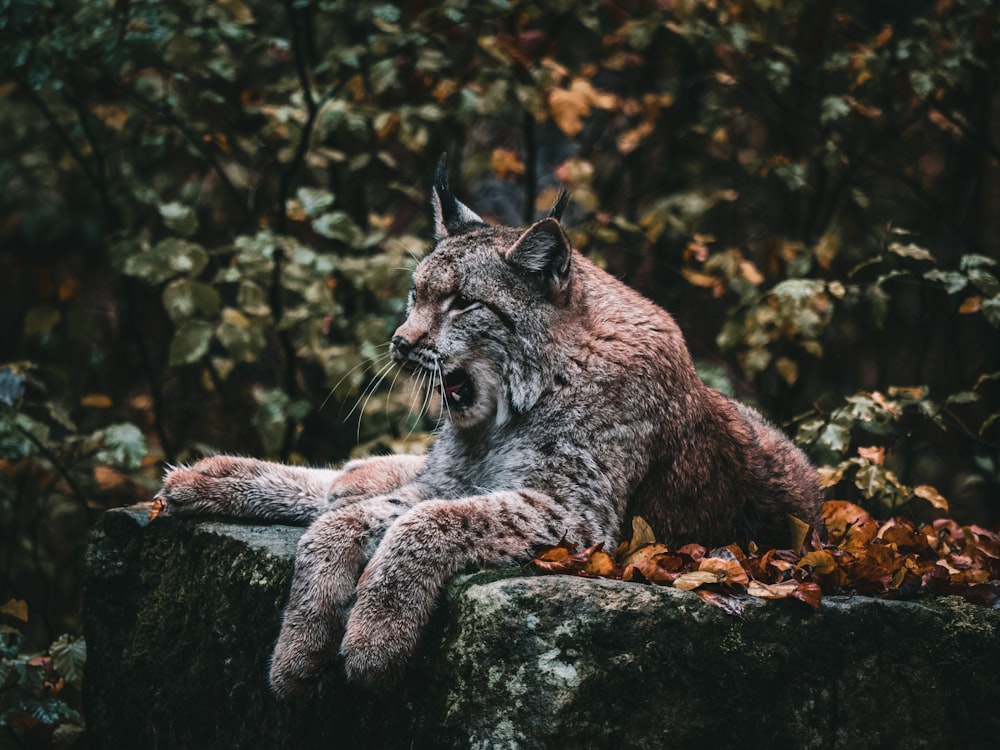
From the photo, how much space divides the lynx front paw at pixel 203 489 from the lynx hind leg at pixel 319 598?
845mm

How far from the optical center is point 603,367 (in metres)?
3.81

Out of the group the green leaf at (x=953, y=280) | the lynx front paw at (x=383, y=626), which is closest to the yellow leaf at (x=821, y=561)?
the lynx front paw at (x=383, y=626)

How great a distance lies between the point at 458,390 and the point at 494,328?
0.28 meters

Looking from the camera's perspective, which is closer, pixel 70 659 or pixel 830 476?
pixel 70 659

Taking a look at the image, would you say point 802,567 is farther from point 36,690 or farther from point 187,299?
point 187,299

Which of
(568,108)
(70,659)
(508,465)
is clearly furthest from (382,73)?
(70,659)

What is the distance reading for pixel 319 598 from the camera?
3.27m

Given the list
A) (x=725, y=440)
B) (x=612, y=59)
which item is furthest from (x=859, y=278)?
(x=725, y=440)

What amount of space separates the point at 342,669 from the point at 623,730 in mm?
910

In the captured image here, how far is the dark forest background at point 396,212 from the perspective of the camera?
5.53m

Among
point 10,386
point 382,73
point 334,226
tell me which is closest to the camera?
point 10,386

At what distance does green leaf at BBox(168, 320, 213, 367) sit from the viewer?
215 inches

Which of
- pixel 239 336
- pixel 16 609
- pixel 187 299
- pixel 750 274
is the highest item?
pixel 750 274

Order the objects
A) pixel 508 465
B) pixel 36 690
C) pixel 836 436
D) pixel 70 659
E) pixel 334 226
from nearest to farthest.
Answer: pixel 508 465
pixel 36 690
pixel 70 659
pixel 836 436
pixel 334 226
